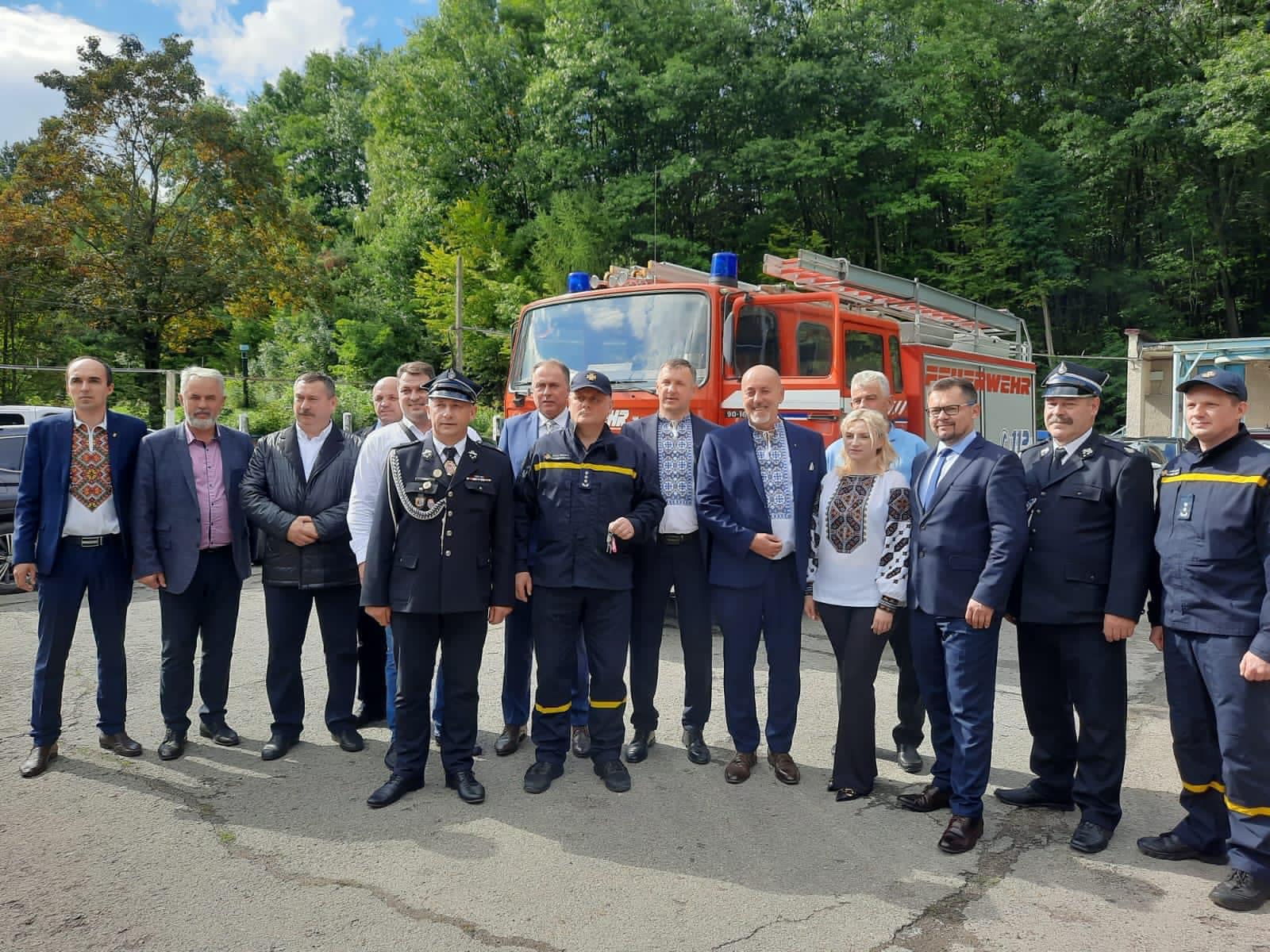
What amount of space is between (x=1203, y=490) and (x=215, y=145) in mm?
20921

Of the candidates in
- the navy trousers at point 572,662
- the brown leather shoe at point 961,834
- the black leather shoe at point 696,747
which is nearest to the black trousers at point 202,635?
the navy trousers at point 572,662

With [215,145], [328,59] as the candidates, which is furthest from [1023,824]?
[328,59]

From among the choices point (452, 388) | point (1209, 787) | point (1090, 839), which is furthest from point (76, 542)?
point (1209, 787)

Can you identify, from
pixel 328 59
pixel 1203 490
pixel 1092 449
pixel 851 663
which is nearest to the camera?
pixel 1203 490

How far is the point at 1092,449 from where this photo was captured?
12.4 feet

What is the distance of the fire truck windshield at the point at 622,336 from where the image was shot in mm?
6879

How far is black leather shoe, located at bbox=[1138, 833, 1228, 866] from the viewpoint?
352 cm

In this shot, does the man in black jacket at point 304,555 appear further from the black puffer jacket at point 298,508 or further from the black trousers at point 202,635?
the black trousers at point 202,635

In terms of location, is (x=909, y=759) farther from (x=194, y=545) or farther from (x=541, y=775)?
(x=194, y=545)

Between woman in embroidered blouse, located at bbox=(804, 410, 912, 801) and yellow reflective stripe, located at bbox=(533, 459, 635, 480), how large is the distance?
0.98 metres

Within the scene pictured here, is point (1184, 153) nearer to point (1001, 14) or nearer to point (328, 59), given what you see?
point (1001, 14)

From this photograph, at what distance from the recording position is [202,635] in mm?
4758

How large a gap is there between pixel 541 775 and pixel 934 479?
2.19 meters

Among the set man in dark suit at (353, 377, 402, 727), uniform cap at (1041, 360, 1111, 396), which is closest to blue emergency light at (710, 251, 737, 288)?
man in dark suit at (353, 377, 402, 727)
